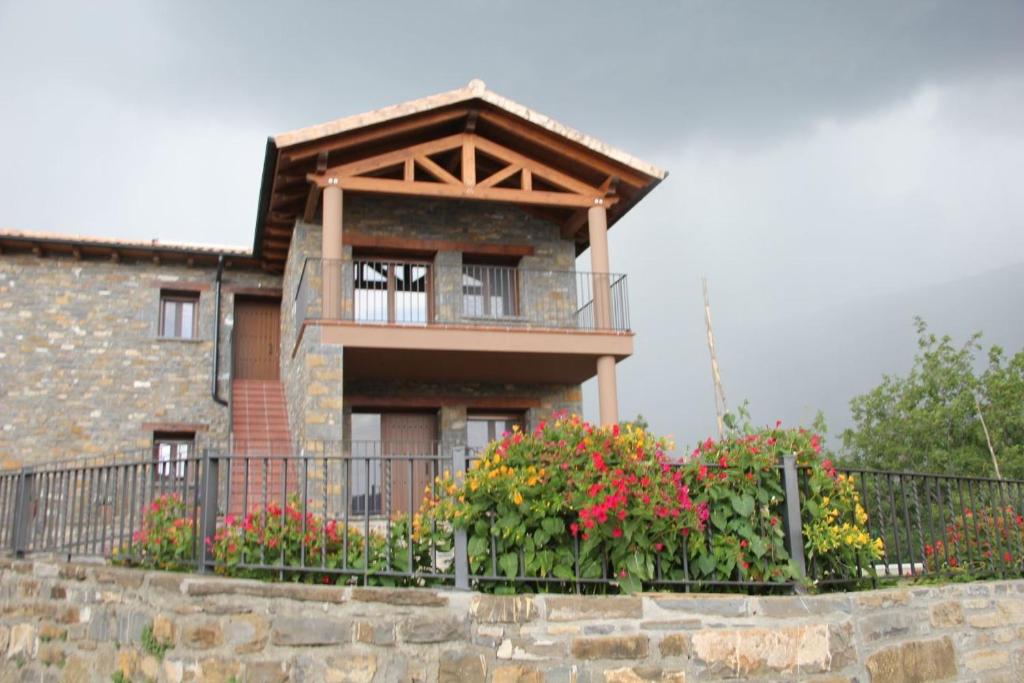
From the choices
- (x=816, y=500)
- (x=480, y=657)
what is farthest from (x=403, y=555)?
(x=816, y=500)

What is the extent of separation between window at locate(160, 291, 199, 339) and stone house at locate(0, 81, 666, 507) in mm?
34

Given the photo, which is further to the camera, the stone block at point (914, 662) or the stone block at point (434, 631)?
the stone block at point (914, 662)

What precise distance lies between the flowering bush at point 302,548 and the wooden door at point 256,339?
11.1m

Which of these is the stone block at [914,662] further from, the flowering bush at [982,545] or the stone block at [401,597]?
the stone block at [401,597]

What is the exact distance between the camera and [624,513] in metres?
5.24

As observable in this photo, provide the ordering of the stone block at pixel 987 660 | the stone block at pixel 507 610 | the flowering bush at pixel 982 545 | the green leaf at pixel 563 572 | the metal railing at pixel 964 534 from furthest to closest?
the flowering bush at pixel 982 545
the metal railing at pixel 964 534
the stone block at pixel 987 660
the green leaf at pixel 563 572
the stone block at pixel 507 610

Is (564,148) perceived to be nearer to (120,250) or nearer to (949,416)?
(120,250)

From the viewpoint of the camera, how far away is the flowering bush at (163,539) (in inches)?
237

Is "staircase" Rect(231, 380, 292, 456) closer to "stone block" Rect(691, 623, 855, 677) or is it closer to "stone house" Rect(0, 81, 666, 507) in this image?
"stone house" Rect(0, 81, 666, 507)

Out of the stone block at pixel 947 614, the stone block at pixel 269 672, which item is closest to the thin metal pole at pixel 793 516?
the stone block at pixel 947 614

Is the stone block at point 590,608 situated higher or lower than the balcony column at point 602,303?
lower

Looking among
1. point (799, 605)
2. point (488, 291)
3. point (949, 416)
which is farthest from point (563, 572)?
point (949, 416)

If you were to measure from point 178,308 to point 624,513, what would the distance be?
12.9 meters

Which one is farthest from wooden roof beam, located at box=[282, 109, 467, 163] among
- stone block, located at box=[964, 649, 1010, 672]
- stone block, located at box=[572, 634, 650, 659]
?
stone block, located at box=[964, 649, 1010, 672]
